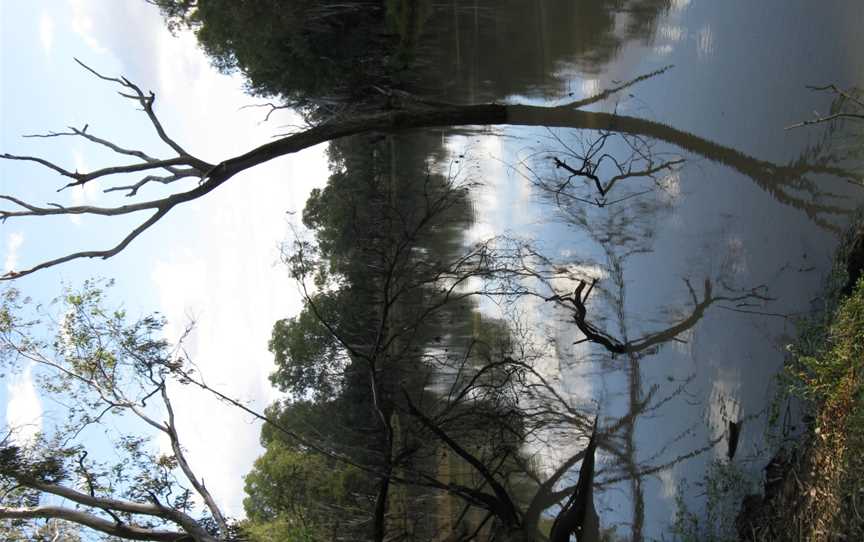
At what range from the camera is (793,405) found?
3414mm

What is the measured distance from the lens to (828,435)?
2941 mm

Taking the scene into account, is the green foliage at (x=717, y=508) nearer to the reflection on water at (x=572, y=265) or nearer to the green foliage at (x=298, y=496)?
the reflection on water at (x=572, y=265)

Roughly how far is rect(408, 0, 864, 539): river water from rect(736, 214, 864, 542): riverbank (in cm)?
17

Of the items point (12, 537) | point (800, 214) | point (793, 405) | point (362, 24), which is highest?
point (362, 24)

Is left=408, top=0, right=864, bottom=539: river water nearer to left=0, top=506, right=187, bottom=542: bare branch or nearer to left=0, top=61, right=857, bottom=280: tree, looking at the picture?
left=0, top=61, right=857, bottom=280: tree

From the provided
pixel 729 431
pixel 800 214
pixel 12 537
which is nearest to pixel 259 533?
pixel 12 537

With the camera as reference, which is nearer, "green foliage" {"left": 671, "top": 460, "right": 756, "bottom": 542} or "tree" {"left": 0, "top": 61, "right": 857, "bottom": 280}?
"green foliage" {"left": 671, "top": 460, "right": 756, "bottom": 542}

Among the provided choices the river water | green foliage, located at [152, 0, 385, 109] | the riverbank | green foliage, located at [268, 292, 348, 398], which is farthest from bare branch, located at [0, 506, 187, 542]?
the riverbank

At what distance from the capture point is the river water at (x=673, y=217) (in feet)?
11.8

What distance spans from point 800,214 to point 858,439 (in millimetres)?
1316

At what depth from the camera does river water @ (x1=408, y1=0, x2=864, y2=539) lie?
11.8ft

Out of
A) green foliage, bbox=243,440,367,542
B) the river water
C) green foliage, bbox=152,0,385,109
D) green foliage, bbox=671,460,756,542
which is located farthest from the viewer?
green foliage, bbox=152,0,385,109

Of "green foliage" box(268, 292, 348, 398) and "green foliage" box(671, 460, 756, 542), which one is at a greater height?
"green foliage" box(268, 292, 348, 398)

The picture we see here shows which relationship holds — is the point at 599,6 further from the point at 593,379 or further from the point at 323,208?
the point at 323,208
